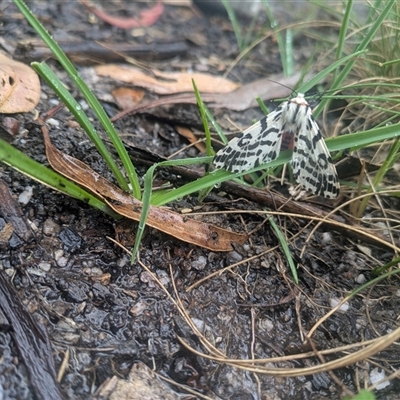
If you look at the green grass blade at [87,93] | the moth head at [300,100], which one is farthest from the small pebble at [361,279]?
the green grass blade at [87,93]

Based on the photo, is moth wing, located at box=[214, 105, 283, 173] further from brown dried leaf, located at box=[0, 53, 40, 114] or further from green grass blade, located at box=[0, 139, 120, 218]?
brown dried leaf, located at box=[0, 53, 40, 114]

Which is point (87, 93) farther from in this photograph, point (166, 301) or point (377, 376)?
point (377, 376)

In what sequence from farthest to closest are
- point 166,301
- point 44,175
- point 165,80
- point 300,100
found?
point 165,80
point 300,100
point 166,301
point 44,175

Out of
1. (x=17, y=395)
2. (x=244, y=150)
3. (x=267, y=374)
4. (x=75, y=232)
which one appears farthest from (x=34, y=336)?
(x=244, y=150)

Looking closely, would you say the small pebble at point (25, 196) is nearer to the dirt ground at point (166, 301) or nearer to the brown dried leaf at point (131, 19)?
the dirt ground at point (166, 301)

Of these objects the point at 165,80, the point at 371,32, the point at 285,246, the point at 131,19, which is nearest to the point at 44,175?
the point at 285,246

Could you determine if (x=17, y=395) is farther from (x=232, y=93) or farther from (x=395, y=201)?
(x=232, y=93)

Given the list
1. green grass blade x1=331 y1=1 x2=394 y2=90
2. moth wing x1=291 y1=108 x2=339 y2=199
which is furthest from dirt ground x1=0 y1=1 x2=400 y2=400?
green grass blade x1=331 y1=1 x2=394 y2=90
